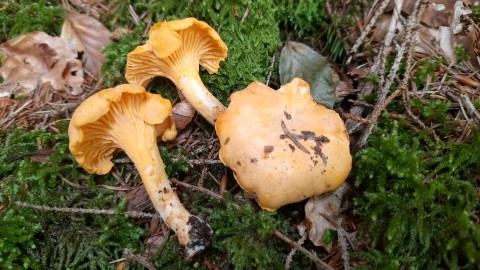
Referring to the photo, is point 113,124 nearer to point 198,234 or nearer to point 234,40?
point 198,234

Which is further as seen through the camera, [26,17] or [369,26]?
[26,17]

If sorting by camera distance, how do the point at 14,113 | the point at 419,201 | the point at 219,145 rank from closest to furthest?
the point at 419,201 < the point at 219,145 < the point at 14,113

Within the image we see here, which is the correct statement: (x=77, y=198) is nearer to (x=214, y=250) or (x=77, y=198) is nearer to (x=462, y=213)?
(x=214, y=250)

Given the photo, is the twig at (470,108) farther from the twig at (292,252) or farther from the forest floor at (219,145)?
the twig at (292,252)

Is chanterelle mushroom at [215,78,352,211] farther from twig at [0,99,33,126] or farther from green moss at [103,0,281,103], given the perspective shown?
twig at [0,99,33,126]

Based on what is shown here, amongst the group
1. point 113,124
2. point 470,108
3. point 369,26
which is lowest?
point 113,124

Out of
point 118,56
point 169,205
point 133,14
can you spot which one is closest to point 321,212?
point 169,205
